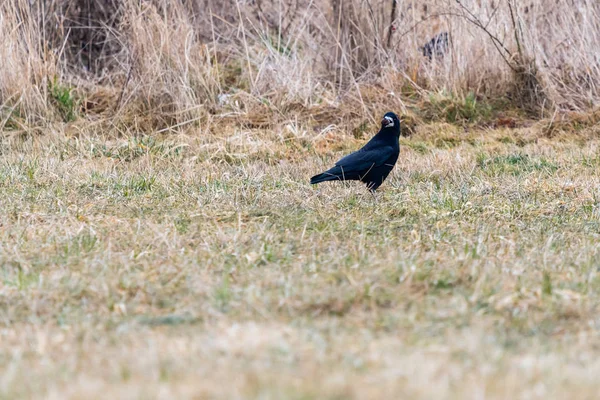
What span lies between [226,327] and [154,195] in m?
2.64

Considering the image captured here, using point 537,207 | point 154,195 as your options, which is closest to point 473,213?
point 537,207

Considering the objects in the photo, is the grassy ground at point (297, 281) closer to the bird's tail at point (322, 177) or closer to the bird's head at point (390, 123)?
the bird's tail at point (322, 177)

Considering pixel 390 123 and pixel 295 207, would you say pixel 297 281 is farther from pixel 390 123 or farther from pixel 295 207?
pixel 390 123

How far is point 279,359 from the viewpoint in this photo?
109 inches

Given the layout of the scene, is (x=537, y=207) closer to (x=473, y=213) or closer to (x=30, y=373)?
(x=473, y=213)

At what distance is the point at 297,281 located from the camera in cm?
370

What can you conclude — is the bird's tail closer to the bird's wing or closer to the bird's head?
the bird's wing

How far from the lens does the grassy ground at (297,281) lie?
2.64m

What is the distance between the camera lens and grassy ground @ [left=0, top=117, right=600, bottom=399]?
2643mm

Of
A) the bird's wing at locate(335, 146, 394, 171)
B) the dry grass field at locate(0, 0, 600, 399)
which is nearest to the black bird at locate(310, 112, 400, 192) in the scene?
the bird's wing at locate(335, 146, 394, 171)

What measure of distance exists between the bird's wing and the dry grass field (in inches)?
6.7

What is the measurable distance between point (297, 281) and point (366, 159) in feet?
7.82

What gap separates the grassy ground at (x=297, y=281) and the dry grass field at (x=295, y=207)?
0.6 inches

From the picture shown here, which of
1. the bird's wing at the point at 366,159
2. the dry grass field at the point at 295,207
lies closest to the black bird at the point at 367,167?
the bird's wing at the point at 366,159
